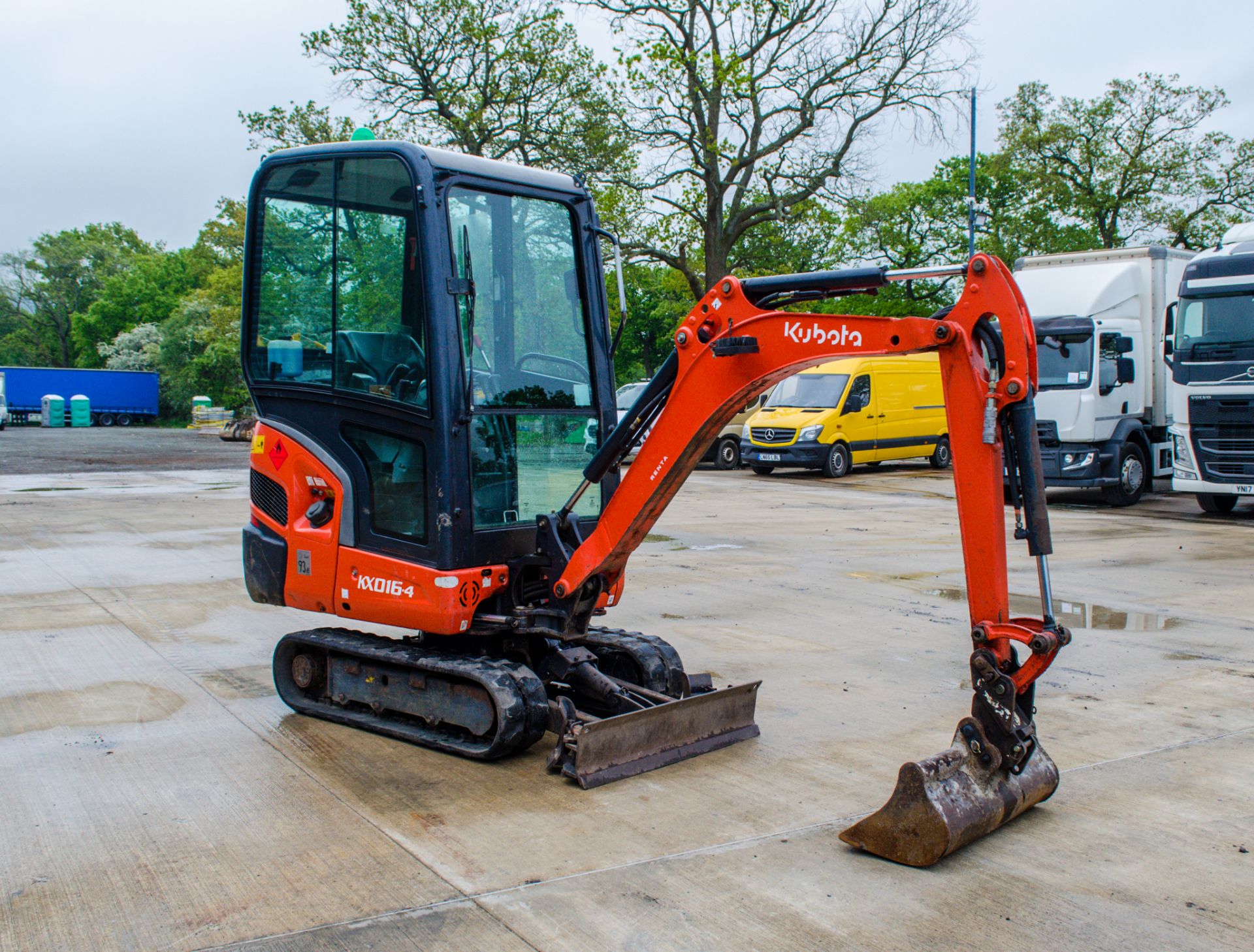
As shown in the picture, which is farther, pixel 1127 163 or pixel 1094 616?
pixel 1127 163

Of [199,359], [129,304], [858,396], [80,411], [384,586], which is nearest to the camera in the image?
[384,586]

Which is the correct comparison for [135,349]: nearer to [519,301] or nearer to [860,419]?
[860,419]

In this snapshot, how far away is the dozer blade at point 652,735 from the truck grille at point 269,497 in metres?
1.99

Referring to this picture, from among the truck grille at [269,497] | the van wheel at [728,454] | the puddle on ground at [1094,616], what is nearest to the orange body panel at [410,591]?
the truck grille at [269,497]

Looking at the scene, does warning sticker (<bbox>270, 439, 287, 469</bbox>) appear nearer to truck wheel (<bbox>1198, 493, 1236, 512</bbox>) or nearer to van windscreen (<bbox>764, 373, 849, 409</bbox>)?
truck wheel (<bbox>1198, 493, 1236, 512</bbox>)

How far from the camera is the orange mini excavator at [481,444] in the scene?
16.6 feet

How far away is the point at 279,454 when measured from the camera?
237 inches

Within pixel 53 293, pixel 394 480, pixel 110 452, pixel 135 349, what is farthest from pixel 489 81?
pixel 53 293

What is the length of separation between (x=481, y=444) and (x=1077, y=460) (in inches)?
538

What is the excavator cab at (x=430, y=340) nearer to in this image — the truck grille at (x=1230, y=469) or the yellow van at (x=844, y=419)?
the truck grille at (x=1230, y=469)

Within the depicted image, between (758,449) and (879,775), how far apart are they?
18.0m

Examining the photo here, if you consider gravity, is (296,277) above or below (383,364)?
above

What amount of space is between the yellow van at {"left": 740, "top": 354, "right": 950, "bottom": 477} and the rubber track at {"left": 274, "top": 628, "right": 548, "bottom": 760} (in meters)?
17.0

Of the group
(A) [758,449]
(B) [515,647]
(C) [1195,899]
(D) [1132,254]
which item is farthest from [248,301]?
(A) [758,449]
